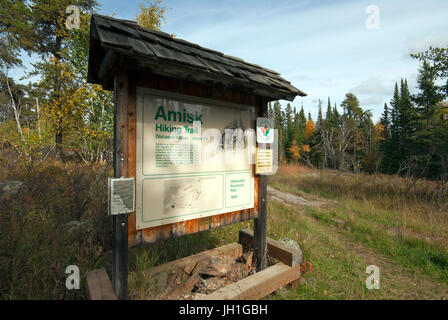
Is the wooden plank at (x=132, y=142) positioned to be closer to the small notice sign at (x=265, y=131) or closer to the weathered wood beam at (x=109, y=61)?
the weathered wood beam at (x=109, y=61)

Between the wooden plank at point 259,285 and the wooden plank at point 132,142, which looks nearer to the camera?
the wooden plank at point 132,142

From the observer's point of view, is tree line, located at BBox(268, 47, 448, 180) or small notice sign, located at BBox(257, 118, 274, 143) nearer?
small notice sign, located at BBox(257, 118, 274, 143)

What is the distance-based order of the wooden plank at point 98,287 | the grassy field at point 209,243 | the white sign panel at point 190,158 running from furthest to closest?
the grassy field at point 209,243 → the white sign panel at point 190,158 → the wooden plank at point 98,287

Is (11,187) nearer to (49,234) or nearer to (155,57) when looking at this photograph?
(49,234)

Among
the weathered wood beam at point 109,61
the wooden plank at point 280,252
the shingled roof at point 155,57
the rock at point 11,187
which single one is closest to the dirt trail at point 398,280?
the wooden plank at point 280,252

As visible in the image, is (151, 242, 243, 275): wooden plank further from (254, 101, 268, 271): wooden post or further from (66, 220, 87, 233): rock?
(66, 220, 87, 233): rock

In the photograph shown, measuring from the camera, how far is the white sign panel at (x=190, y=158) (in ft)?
6.54

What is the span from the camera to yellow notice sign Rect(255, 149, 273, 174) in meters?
2.86

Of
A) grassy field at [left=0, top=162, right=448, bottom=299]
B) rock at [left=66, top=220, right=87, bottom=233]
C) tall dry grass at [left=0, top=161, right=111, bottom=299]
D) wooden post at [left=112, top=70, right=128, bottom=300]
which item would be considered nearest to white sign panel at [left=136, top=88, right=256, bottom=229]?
wooden post at [left=112, top=70, right=128, bottom=300]

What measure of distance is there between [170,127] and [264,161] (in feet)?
4.51

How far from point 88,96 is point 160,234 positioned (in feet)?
20.0

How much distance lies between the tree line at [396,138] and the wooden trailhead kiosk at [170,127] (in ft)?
5.27

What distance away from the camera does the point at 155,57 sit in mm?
1701

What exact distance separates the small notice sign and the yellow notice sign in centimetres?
15
